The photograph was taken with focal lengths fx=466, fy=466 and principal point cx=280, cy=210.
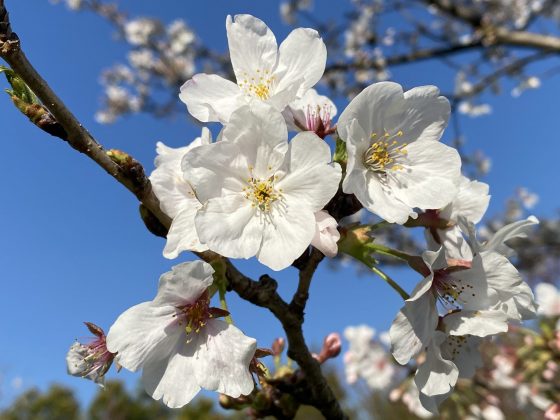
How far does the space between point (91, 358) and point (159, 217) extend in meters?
0.36

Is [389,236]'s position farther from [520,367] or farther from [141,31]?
[141,31]

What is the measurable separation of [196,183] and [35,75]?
0.34 meters

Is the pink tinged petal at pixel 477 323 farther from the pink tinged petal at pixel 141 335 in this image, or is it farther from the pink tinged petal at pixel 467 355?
Answer: the pink tinged petal at pixel 141 335

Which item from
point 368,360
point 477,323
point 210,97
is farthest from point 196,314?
A: point 368,360

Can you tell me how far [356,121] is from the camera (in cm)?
98

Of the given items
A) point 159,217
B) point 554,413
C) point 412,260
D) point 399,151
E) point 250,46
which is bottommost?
point 554,413

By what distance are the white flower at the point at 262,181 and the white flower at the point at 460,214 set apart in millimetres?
409

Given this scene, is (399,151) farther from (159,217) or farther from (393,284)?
(159,217)

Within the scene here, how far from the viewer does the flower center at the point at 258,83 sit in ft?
3.86

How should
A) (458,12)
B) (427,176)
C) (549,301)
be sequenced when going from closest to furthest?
1. (427,176)
2. (549,301)
3. (458,12)

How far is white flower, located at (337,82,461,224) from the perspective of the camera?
0.98 meters

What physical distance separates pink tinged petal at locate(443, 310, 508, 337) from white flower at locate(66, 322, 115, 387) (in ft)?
2.48

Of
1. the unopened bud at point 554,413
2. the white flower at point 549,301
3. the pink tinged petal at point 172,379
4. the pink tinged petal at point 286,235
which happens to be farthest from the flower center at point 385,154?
the white flower at point 549,301

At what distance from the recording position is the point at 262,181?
104cm
